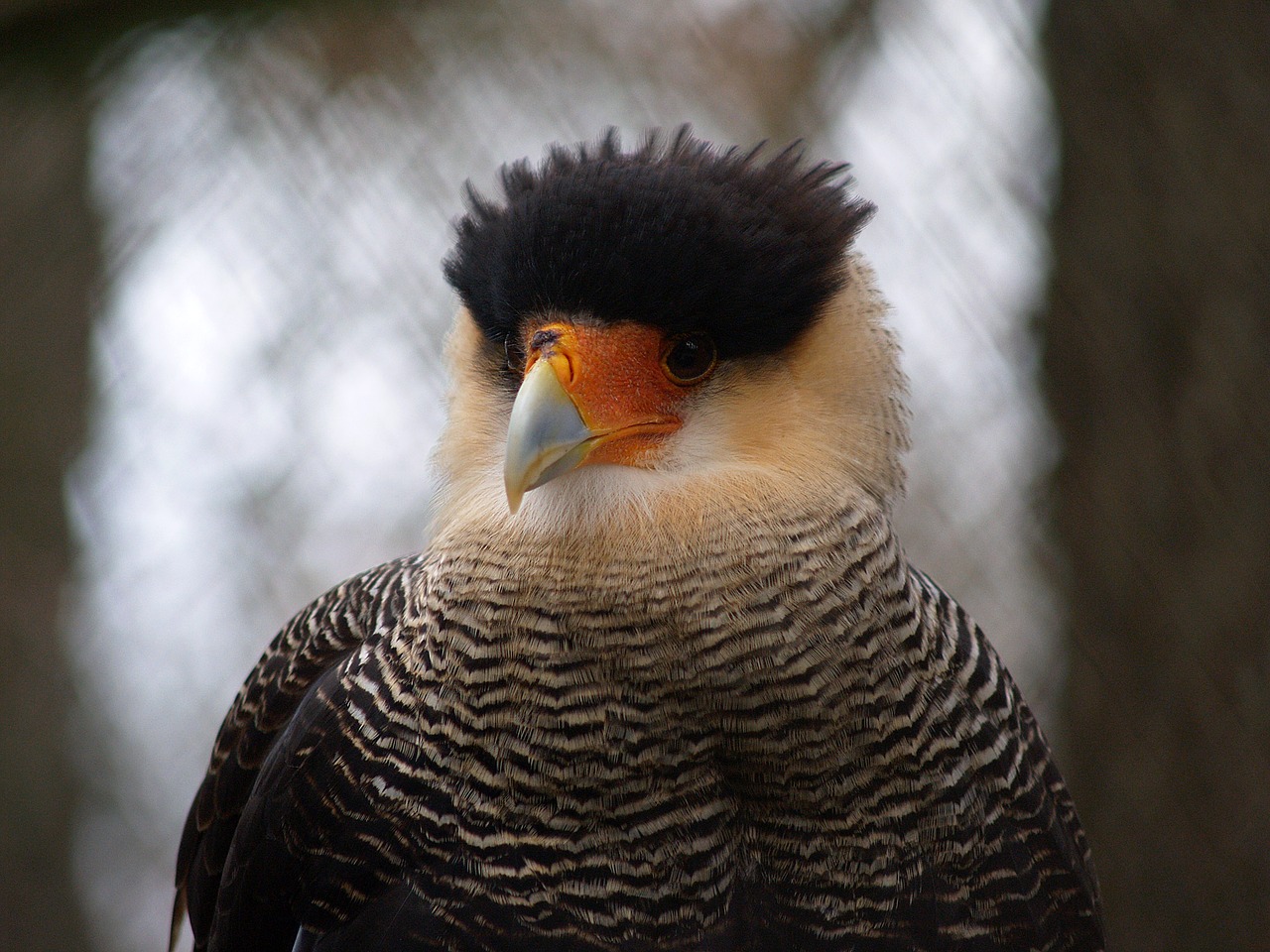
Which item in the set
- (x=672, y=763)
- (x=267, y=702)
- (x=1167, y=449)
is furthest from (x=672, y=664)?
(x=1167, y=449)

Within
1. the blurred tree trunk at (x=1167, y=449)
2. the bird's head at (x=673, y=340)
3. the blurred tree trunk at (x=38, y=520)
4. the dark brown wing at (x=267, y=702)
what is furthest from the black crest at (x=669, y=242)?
the blurred tree trunk at (x=38, y=520)

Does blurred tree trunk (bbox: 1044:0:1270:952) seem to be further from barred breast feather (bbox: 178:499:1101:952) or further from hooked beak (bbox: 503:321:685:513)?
hooked beak (bbox: 503:321:685:513)

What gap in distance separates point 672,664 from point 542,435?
0.31 m

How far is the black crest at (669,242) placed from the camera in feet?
4.40

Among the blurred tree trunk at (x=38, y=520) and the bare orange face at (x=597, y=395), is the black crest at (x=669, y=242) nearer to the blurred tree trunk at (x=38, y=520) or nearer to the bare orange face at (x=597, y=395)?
the bare orange face at (x=597, y=395)

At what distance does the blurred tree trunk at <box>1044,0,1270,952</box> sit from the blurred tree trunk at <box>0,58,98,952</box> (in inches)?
102

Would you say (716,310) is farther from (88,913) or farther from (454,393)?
(88,913)

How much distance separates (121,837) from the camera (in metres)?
3.13

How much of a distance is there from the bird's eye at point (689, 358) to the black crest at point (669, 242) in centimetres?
2

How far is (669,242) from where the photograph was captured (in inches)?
52.3

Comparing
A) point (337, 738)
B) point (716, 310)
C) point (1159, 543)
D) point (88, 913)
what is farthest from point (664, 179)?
point (88, 913)

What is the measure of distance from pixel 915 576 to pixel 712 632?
43 cm

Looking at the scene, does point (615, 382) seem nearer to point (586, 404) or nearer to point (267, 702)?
point (586, 404)

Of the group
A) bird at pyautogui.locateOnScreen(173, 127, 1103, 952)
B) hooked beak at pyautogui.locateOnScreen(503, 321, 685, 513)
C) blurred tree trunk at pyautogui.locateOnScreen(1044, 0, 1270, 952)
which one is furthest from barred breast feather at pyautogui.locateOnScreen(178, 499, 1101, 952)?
blurred tree trunk at pyautogui.locateOnScreen(1044, 0, 1270, 952)
